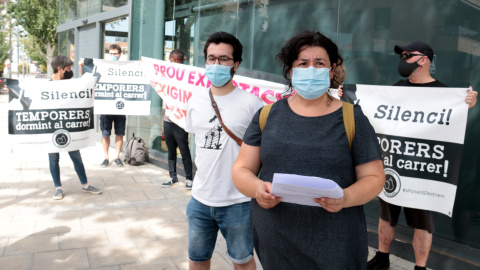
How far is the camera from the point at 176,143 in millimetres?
7062

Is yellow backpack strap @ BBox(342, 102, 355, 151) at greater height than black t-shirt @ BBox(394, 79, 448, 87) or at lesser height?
lesser

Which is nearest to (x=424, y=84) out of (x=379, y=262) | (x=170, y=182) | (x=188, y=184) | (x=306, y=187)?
(x=379, y=262)

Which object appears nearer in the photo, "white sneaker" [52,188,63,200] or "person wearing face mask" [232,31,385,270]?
"person wearing face mask" [232,31,385,270]

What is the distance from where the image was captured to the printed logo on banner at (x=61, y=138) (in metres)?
5.89

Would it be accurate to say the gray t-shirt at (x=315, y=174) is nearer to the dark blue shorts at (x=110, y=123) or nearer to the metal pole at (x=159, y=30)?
the dark blue shorts at (x=110, y=123)

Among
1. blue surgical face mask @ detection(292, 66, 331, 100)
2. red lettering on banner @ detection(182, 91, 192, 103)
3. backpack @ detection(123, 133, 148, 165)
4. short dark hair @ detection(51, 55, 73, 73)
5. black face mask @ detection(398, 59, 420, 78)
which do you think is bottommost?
backpack @ detection(123, 133, 148, 165)

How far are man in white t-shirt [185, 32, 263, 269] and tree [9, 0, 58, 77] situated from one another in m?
30.1

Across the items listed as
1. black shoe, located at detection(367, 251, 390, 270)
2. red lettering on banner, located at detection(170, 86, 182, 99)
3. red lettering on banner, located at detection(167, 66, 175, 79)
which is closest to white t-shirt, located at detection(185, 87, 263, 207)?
black shoe, located at detection(367, 251, 390, 270)

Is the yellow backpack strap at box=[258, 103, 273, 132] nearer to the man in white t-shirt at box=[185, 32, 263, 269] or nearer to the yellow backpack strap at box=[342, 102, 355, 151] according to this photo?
the yellow backpack strap at box=[342, 102, 355, 151]

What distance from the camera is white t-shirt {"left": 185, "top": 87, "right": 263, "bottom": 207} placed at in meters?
2.81

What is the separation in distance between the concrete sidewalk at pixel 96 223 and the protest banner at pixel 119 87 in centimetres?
123

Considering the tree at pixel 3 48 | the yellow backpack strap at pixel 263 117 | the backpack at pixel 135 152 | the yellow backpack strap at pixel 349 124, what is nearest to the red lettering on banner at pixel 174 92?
the backpack at pixel 135 152

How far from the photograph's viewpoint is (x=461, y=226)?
171 inches

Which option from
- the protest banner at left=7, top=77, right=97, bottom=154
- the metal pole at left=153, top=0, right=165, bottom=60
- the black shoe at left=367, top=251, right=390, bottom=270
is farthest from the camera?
the metal pole at left=153, top=0, right=165, bottom=60
